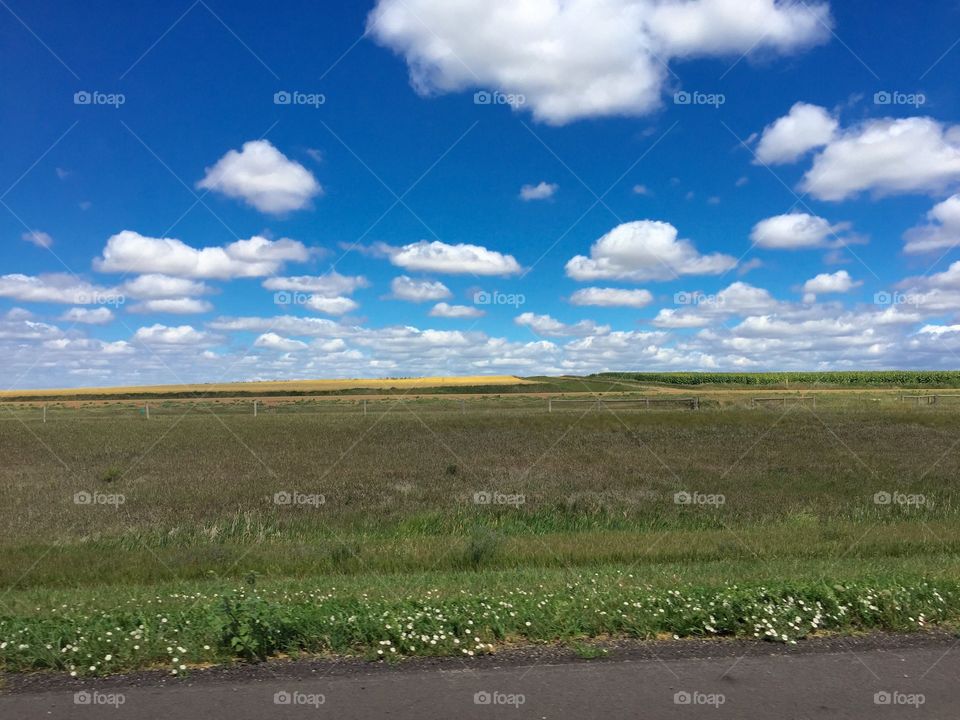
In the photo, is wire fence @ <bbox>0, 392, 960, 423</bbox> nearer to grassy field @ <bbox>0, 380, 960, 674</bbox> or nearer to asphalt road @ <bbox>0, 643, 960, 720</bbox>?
grassy field @ <bbox>0, 380, 960, 674</bbox>

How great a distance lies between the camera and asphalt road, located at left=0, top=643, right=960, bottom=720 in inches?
186

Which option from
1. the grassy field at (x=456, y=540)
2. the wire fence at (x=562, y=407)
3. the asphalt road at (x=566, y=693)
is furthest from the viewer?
the wire fence at (x=562, y=407)

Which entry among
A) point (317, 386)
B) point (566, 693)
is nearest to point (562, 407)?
point (566, 693)

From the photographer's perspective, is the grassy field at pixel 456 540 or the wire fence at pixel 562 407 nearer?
the grassy field at pixel 456 540

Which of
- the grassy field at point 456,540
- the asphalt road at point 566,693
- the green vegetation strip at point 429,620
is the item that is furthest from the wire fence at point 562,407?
the asphalt road at point 566,693

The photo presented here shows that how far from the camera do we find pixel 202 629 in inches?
239

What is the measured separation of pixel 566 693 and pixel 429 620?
1642 millimetres

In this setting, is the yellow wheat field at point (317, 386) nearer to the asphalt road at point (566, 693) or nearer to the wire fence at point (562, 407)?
the wire fence at point (562, 407)

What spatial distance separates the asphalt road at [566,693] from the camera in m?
4.72

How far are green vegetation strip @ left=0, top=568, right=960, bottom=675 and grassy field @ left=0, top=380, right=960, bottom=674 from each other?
0.03m

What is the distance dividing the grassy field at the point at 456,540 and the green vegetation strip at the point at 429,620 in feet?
0.08

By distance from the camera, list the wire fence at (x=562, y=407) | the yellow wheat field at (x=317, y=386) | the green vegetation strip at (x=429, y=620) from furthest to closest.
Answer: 1. the yellow wheat field at (x=317, y=386)
2. the wire fence at (x=562, y=407)
3. the green vegetation strip at (x=429, y=620)

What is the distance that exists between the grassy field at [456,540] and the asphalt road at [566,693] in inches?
19.0

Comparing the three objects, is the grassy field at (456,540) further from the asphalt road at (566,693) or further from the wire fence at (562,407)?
the wire fence at (562,407)
